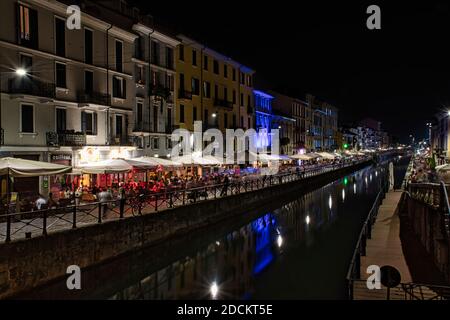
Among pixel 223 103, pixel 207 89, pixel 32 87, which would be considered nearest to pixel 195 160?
pixel 32 87

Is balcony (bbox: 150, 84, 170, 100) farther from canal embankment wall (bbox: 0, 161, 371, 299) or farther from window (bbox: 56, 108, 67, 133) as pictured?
canal embankment wall (bbox: 0, 161, 371, 299)

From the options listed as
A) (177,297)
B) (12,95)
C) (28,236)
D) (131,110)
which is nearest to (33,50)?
(12,95)

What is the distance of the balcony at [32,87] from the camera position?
888 inches

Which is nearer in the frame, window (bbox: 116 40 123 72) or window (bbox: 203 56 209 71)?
window (bbox: 116 40 123 72)

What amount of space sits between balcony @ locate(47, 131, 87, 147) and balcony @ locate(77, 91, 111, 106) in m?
2.25

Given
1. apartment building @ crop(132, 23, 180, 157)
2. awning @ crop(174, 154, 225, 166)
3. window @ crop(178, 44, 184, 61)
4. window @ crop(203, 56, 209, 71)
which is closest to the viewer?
awning @ crop(174, 154, 225, 166)

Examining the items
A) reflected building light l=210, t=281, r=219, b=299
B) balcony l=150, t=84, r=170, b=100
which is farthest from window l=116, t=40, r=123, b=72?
reflected building light l=210, t=281, r=219, b=299

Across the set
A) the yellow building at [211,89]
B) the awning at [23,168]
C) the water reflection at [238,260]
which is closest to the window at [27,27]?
the awning at [23,168]

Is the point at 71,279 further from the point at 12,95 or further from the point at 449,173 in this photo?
the point at 449,173

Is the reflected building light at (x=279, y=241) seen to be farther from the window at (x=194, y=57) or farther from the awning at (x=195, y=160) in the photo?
the window at (x=194, y=57)

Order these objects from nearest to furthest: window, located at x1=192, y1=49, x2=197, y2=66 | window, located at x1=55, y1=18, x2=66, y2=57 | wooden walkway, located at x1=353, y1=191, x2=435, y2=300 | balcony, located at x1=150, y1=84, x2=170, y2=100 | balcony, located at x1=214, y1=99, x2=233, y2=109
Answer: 1. wooden walkway, located at x1=353, y1=191, x2=435, y2=300
2. window, located at x1=55, y1=18, x2=66, y2=57
3. balcony, located at x1=150, y1=84, x2=170, y2=100
4. window, located at x1=192, y1=49, x2=197, y2=66
5. balcony, located at x1=214, y1=99, x2=233, y2=109

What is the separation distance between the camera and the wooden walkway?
1260 cm

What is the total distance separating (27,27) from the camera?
2359 centimetres

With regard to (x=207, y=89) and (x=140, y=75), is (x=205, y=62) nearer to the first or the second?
(x=207, y=89)
